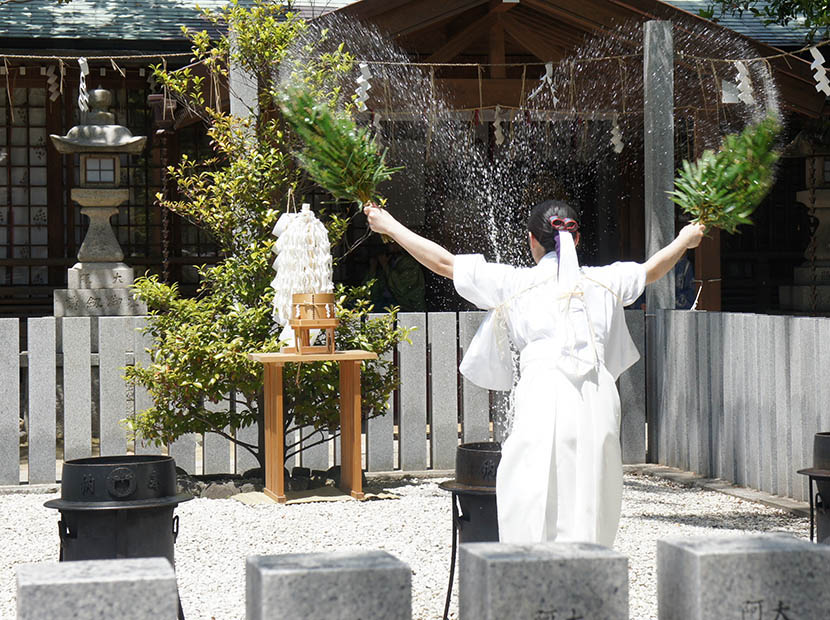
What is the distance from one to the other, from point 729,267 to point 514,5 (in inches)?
177

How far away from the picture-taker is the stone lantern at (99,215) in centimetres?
983

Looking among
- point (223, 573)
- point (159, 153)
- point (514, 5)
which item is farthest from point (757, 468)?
point (159, 153)

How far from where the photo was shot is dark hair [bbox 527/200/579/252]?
3.73 metres

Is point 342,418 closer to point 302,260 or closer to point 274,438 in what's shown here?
point 274,438

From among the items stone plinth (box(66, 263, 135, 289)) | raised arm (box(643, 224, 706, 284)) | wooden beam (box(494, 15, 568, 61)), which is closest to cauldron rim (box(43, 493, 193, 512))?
raised arm (box(643, 224, 706, 284))

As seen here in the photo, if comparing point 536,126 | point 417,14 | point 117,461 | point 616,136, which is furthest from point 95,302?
point 117,461

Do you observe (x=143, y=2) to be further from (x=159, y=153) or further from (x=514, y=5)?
(x=514, y=5)

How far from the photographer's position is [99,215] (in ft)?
33.3

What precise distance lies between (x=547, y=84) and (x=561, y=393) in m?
7.14

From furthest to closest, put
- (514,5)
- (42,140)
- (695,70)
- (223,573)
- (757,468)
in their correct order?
(42,140) < (514,5) < (695,70) < (757,468) < (223,573)

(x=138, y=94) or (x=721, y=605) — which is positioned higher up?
(x=138, y=94)

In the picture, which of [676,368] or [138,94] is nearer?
[676,368]

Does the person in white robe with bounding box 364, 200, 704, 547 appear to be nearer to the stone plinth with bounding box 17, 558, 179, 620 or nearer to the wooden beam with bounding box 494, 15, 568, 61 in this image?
the stone plinth with bounding box 17, 558, 179, 620

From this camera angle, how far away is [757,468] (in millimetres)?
7344
